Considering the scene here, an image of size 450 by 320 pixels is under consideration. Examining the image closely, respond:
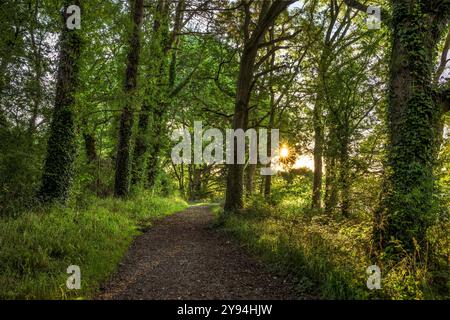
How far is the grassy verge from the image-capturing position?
4676mm

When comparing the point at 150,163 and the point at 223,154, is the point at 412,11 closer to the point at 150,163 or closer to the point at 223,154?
the point at 150,163

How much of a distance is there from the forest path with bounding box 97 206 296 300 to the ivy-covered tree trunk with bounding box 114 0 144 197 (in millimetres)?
5384

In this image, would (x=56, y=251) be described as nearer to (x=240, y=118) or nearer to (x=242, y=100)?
(x=240, y=118)

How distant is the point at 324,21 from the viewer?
14.0 meters

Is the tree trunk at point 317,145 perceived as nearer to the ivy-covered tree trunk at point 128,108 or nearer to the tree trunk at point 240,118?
the tree trunk at point 240,118

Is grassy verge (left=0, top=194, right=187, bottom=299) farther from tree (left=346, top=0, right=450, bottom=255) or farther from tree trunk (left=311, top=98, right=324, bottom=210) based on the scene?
tree trunk (left=311, top=98, right=324, bottom=210)

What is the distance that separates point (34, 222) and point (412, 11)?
30.5 feet

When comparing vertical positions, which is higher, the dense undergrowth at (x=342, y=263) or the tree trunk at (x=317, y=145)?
the tree trunk at (x=317, y=145)

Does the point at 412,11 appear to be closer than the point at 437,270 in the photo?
No

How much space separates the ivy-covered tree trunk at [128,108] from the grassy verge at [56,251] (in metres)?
4.96

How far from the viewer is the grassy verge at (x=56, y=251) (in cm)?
468

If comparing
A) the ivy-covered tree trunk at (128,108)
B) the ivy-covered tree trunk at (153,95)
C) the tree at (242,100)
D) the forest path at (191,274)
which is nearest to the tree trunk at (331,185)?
the tree at (242,100)

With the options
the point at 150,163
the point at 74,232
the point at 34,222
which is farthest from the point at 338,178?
the point at 150,163
